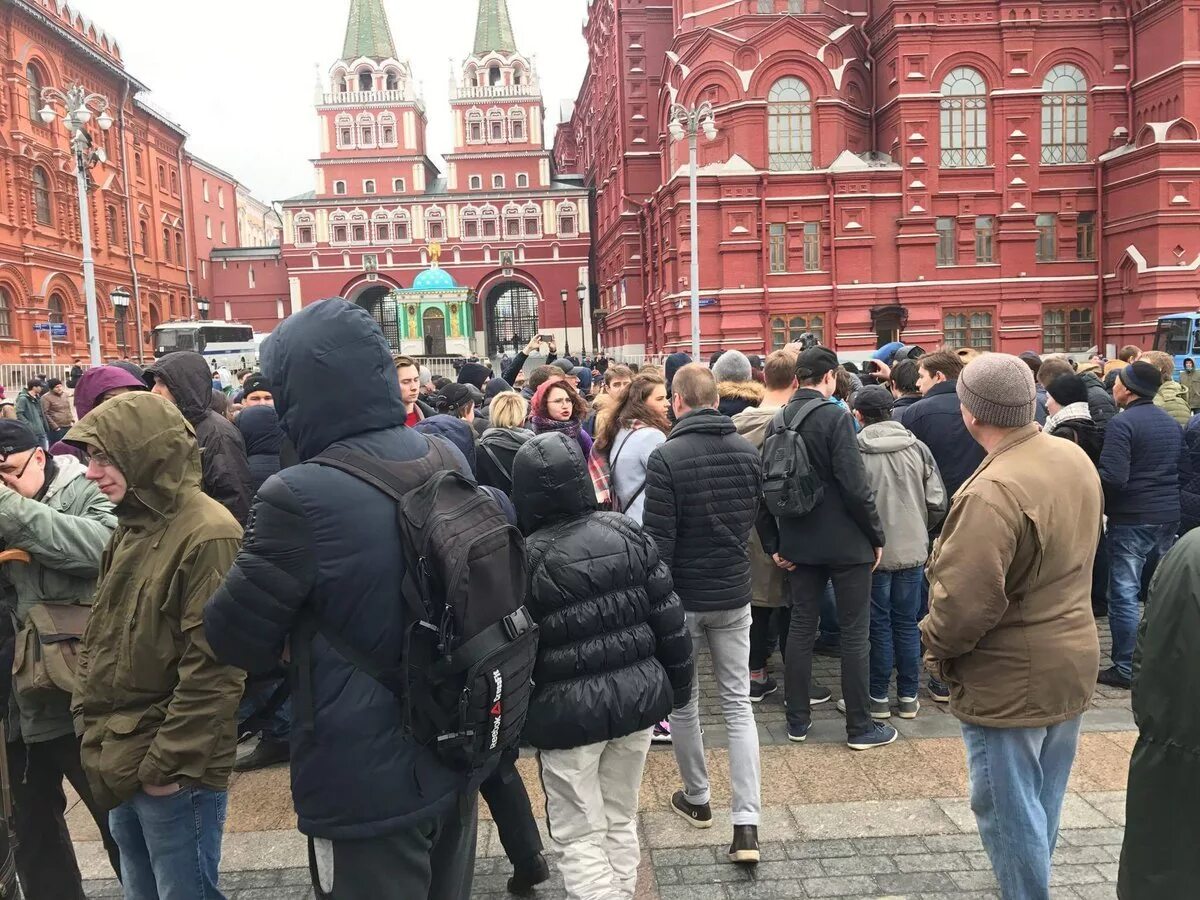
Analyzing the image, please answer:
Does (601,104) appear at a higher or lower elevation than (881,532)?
higher

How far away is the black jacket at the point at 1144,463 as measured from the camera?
594cm

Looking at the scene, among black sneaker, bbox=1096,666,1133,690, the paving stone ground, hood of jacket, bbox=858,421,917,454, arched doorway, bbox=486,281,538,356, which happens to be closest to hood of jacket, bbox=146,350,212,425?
the paving stone ground

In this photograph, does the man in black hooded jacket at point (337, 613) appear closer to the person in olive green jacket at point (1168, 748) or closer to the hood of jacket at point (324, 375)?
the hood of jacket at point (324, 375)

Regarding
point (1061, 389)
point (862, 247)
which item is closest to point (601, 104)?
point (862, 247)

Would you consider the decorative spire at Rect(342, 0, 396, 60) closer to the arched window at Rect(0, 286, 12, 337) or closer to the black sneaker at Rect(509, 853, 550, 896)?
the arched window at Rect(0, 286, 12, 337)

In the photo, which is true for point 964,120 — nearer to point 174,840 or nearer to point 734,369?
point 734,369

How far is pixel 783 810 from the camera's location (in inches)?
173

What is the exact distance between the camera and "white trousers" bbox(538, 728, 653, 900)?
10.2 ft

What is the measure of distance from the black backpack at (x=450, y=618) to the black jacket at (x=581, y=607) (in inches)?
24.3

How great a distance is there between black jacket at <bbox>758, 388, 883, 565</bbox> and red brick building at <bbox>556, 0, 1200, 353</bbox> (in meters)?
23.9

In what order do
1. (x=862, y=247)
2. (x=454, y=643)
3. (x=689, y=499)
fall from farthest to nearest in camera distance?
(x=862, y=247)
(x=689, y=499)
(x=454, y=643)

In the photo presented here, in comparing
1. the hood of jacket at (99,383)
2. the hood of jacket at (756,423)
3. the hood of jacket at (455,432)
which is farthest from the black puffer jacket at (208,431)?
the hood of jacket at (756,423)

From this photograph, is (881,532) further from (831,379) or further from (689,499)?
(689,499)

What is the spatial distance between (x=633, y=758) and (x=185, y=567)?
5.68ft
